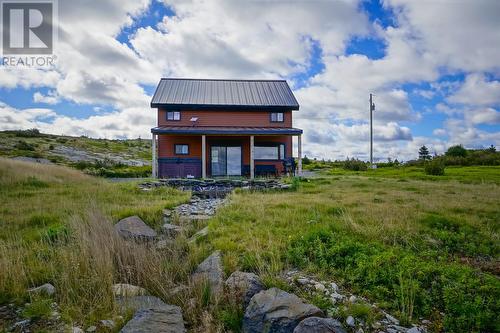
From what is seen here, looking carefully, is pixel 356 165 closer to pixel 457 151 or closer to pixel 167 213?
pixel 457 151

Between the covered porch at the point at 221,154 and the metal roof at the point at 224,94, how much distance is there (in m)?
2.21

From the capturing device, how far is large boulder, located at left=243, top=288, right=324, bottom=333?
3.35 m

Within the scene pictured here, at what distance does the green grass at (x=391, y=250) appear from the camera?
3.64 m

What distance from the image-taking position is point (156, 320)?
348 centimetres

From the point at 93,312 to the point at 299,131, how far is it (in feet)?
58.9

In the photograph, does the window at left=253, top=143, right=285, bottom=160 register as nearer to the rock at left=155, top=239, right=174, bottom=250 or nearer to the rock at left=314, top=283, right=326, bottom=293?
the rock at left=155, top=239, right=174, bottom=250

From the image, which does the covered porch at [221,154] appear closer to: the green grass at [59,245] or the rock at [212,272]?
the green grass at [59,245]

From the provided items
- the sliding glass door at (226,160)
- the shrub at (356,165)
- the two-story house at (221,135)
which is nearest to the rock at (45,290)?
the two-story house at (221,135)

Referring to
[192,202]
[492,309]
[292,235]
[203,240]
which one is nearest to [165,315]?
[203,240]

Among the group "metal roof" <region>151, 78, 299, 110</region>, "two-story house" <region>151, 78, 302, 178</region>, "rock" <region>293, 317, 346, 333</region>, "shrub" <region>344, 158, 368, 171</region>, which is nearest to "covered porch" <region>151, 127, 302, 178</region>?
"two-story house" <region>151, 78, 302, 178</region>

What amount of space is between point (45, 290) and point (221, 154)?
18907 mm

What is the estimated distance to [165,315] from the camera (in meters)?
3.63

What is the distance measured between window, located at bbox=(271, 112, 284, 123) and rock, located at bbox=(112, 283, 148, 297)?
1966cm

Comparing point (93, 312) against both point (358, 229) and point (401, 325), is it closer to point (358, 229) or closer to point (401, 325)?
point (401, 325)
